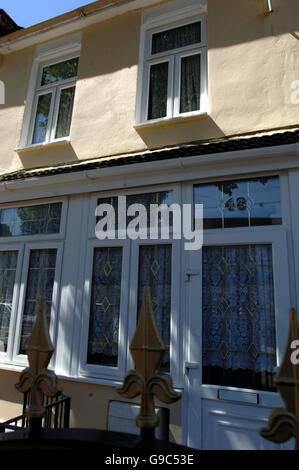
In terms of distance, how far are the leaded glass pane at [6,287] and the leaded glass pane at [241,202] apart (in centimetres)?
327

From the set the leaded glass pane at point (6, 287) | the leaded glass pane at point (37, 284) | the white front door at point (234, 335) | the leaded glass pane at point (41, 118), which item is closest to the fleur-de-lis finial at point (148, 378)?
the white front door at point (234, 335)

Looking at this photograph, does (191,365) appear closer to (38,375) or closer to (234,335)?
(234,335)

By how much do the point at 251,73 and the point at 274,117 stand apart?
0.85m

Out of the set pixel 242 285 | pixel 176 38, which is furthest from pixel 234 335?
pixel 176 38

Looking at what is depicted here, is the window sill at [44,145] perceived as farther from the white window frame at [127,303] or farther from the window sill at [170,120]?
the white window frame at [127,303]

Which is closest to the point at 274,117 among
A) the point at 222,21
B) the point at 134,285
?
the point at 222,21

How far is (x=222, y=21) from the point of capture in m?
5.00

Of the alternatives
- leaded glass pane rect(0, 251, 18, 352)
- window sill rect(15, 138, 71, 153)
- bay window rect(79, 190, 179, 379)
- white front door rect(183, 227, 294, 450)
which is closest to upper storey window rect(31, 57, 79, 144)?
window sill rect(15, 138, 71, 153)

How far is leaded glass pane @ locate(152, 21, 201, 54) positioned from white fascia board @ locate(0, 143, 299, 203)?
2.62m

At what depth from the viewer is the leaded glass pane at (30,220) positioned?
16.8ft

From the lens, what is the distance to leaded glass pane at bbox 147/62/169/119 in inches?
208

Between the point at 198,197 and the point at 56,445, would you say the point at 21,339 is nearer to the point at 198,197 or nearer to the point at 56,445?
the point at 198,197

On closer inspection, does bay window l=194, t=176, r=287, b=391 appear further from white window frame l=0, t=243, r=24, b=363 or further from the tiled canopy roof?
white window frame l=0, t=243, r=24, b=363

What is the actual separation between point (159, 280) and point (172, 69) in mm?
3645
